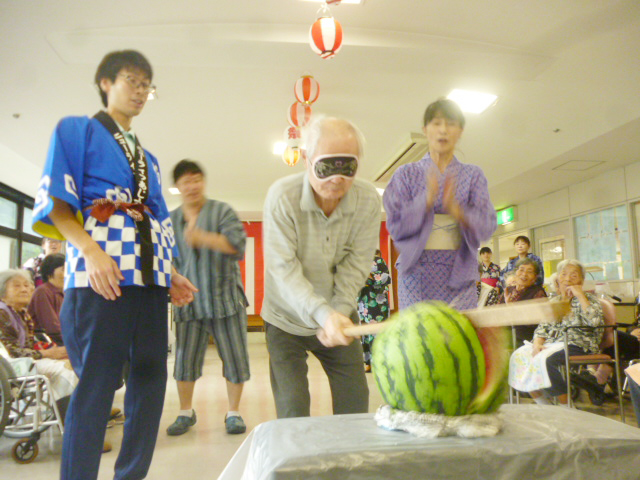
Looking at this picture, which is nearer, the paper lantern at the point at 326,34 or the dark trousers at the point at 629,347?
the paper lantern at the point at 326,34

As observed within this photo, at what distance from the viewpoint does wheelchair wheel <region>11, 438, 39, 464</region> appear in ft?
8.10

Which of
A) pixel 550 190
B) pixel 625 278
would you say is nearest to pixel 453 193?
pixel 625 278

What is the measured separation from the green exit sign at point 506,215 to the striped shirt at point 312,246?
32.2 feet

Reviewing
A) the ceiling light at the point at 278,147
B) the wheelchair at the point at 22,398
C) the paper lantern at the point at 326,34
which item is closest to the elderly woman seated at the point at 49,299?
the wheelchair at the point at 22,398

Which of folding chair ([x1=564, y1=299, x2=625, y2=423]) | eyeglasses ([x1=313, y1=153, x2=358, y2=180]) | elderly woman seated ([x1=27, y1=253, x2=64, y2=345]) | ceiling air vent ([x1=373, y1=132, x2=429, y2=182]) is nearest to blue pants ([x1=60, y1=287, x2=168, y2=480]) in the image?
eyeglasses ([x1=313, y1=153, x2=358, y2=180])

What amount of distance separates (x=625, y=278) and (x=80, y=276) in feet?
27.4

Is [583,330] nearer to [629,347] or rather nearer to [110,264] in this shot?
[629,347]

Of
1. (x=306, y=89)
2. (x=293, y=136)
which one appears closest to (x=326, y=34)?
(x=306, y=89)

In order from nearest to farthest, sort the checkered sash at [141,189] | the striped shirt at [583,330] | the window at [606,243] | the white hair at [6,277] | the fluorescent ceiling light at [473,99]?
the checkered sash at [141,189] < the white hair at [6,277] < the striped shirt at [583,330] < the fluorescent ceiling light at [473,99] < the window at [606,243]

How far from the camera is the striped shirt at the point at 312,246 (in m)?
1.45

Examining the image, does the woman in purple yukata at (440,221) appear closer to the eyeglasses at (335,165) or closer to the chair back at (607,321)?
the eyeglasses at (335,165)

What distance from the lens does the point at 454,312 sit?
2.76ft

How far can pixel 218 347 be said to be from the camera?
3.03 meters

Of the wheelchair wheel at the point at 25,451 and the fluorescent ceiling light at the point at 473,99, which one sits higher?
the fluorescent ceiling light at the point at 473,99
